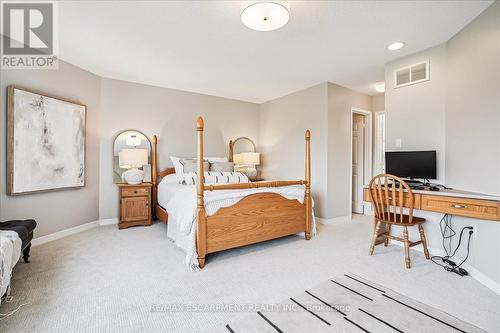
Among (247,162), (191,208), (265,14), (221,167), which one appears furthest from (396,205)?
(247,162)

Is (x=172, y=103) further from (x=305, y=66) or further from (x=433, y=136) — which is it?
(x=433, y=136)

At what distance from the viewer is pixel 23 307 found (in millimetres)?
1722

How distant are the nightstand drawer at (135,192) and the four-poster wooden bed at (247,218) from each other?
5.89ft

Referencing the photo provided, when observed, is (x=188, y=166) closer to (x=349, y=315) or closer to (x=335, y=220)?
(x=335, y=220)

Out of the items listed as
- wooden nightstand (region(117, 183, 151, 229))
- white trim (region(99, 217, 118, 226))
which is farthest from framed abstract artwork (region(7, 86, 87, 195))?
white trim (region(99, 217, 118, 226))

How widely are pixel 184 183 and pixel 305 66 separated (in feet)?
8.22

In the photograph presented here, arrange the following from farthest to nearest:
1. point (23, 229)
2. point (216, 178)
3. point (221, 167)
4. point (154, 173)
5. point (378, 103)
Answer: point (378, 103) → point (221, 167) → point (154, 173) → point (216, 178) → point (23, 229)

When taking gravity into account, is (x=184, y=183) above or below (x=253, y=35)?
below

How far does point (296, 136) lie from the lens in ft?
15.0

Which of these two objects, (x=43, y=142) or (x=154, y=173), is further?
(x=154, y=173)

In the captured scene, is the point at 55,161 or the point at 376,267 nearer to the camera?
the point at 376,267

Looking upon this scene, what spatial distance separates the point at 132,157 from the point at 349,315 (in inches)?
137

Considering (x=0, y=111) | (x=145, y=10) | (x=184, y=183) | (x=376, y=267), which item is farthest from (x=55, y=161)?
(x=376, y=267)

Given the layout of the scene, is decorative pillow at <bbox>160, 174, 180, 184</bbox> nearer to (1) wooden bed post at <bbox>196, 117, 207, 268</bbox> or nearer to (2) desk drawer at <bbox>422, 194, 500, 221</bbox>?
(1) wooden bed post at <bbox>196, 117, 207, 268</bbox>
